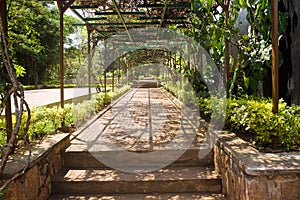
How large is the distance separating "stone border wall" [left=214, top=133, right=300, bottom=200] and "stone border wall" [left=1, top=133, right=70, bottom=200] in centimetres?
178

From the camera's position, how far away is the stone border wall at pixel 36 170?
2496 mm

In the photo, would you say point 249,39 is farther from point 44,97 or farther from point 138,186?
point 44,97

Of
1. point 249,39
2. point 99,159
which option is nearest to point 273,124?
point 99,159

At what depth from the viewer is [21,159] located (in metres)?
2.78

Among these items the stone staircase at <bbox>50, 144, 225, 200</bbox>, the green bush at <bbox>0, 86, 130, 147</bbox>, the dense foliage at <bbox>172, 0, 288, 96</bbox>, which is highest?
the dense foliage at <bbox>172, 0, 288, 96</bbox>

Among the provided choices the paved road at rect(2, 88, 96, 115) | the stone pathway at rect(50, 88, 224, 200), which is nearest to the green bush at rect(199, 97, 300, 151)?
the stone pathway at rect(50, 88, 224, 200)

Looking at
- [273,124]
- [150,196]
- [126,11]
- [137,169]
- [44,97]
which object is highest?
[126,11]

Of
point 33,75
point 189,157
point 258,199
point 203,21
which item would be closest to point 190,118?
point 203,21

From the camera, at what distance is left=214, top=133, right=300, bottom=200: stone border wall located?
92.6 inches

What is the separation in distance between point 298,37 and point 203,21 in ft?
8.31

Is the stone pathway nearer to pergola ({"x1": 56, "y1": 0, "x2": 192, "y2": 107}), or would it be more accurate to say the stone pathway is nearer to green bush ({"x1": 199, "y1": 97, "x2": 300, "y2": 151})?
green bush ({"x1": 199, "y1": 97, "x2": 300, "y2": 151})

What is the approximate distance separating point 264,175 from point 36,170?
78.6 inches

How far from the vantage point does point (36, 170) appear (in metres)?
2.84

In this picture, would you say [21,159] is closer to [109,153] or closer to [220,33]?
[109,153]
